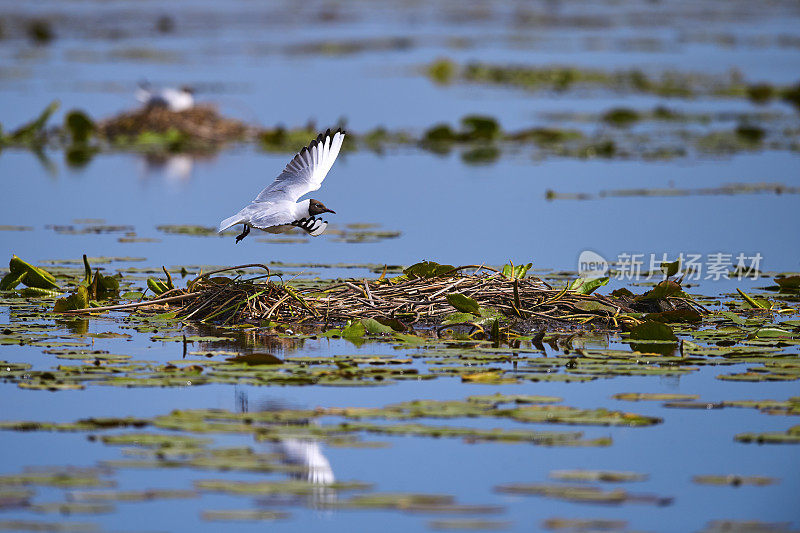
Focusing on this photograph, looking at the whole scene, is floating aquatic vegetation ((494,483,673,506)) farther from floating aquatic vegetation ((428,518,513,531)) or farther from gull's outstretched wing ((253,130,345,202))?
gull's outstretched wing ((253,130,345,202))

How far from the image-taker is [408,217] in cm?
1529

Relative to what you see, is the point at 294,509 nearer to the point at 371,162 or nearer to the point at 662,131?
the point at 371,162

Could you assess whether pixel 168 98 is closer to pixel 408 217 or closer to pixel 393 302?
pixel 408 217

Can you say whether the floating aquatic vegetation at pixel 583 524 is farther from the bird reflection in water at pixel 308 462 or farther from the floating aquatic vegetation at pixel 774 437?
the floating aquatic vegetation at pixel 774 437

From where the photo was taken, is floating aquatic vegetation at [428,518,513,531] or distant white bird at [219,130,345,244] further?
distant white bird at [219,130,345,244]

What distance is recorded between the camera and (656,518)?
5.45 metres

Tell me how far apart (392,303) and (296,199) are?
94 cm

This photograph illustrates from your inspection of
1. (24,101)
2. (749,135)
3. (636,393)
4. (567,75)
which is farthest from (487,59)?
(636,393)

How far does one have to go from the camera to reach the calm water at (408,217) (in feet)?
19.3

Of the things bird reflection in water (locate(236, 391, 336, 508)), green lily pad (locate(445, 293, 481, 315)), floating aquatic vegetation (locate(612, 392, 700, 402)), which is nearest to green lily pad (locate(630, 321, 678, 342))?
green lily pad (locate(445, 293, 481, 315))

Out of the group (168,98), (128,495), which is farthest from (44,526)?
(168,98)

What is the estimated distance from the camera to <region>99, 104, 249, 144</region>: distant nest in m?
21.9

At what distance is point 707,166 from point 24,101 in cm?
1448

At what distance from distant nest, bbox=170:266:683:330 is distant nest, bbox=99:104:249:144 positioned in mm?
12795
